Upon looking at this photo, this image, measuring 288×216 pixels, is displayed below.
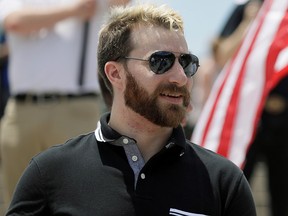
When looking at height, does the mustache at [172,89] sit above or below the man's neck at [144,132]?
above

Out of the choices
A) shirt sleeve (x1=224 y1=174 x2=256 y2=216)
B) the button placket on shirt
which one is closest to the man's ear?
the button placket on shirt

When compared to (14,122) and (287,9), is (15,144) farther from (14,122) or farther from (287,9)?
(287,9)

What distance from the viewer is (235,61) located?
4.69 meters

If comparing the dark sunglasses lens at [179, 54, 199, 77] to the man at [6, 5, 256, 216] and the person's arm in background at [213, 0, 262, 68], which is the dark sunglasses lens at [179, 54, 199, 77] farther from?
the person's arm in background at [213, 0, 262, 68]

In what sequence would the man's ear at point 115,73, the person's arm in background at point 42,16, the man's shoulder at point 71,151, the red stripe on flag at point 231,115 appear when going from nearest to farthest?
the man's shoulder at point 71,151 → the man's ear at point 115,73 → the red stripe on flag at point 231,115 → the person's arm in background at point 42,16

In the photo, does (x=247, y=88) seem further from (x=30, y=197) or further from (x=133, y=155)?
(x=30, y=197)

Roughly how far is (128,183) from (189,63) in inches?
18.0

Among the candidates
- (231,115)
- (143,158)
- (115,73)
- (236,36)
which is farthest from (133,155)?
(236,36)

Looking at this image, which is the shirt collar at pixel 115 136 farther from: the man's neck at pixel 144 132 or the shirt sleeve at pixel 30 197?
the shirt sleeve at pixel 30 197

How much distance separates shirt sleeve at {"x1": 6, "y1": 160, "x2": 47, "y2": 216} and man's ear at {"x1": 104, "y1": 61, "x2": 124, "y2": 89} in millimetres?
393

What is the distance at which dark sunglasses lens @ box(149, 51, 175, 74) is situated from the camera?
2.97m

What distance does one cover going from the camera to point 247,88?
4598 mm

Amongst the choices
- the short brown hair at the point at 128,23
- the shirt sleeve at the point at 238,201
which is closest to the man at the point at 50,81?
the short brown hair at the point at 128,23

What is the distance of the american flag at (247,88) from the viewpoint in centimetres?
454
